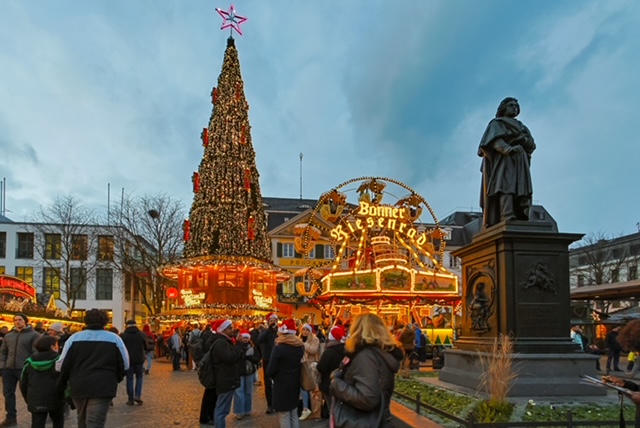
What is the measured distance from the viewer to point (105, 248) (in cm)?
4694

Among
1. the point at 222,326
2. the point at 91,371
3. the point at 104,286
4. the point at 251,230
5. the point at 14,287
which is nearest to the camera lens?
the point at 91,371

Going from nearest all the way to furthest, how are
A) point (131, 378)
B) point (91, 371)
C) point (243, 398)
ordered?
point (91, 371)
point (243, 398)
point (131, 378)

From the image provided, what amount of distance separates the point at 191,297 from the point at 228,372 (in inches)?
1089

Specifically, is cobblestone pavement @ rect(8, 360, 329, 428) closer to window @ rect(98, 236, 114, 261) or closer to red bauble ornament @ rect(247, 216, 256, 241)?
red bauble ornament @ rect(247, 216, 256, 241)

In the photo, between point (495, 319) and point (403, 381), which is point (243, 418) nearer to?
point (403, 381)

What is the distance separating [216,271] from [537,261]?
2826 cm

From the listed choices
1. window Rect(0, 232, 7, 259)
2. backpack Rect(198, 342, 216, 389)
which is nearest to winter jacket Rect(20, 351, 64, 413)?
backpack Rect(198, 342, 216, 389)

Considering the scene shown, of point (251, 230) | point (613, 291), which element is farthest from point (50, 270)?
point (613, 291)

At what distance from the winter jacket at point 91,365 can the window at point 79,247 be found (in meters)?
42.8

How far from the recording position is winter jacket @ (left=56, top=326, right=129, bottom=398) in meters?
6.42

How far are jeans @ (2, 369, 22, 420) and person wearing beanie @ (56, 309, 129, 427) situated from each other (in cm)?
366

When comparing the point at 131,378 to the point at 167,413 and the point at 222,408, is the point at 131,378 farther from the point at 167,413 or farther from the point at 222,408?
the point at 222,408

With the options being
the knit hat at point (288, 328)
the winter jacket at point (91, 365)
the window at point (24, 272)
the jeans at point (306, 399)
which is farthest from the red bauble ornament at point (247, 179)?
the window at point (24, 272)

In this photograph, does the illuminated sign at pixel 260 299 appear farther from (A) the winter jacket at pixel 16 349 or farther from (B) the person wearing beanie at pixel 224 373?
(B) the person wearing beanie at pixel 224 373
